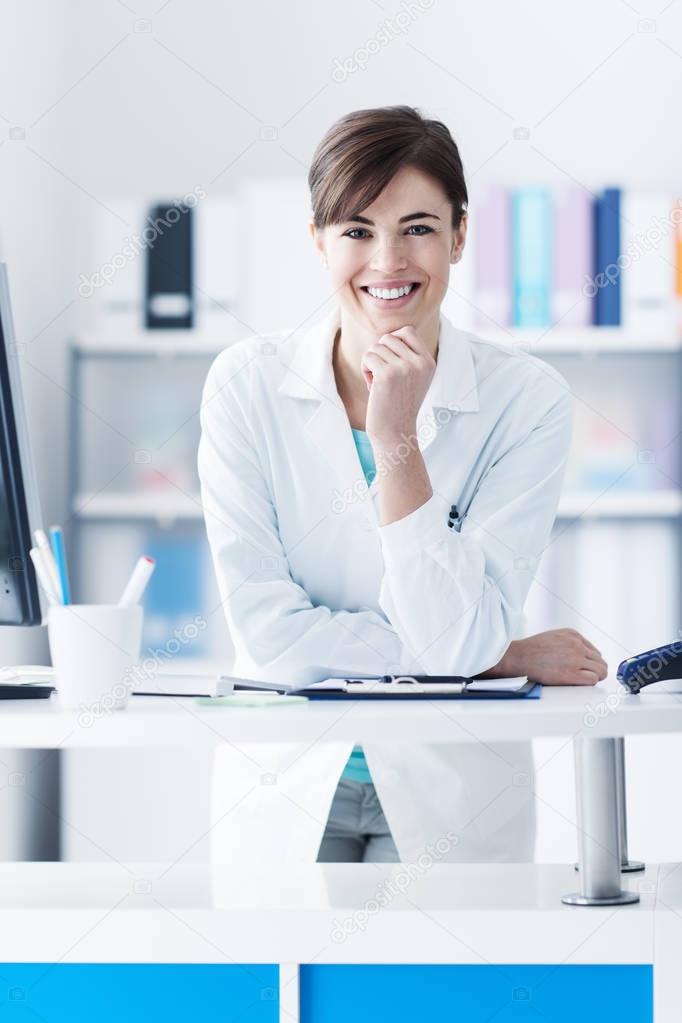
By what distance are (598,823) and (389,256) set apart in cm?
76

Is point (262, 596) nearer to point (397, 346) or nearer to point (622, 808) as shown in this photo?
point (397, 346)

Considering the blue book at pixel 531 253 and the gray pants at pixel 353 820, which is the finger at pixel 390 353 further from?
the blue book at pixel 531 253

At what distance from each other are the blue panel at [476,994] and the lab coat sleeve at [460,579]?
0.38 m

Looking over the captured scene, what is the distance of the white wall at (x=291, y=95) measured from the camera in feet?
10.9

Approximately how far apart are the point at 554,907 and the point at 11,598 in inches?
24.2

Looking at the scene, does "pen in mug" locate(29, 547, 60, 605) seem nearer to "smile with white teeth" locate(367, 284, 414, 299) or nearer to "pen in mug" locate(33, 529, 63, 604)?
"pen in mug" locate(33, 529, 63, 604)

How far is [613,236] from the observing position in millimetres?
3020

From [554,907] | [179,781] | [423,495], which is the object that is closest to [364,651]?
[423,495]

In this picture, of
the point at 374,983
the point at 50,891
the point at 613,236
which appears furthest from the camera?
the point at 613,236

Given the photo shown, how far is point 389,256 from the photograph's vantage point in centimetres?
159

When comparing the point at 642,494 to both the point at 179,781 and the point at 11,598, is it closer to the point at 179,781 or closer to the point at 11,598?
the point at 179,781

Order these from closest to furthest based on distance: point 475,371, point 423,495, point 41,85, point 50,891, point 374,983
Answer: point 374,983 < point 50,891 < point 423,495 < point 475,371 < point 41,85
